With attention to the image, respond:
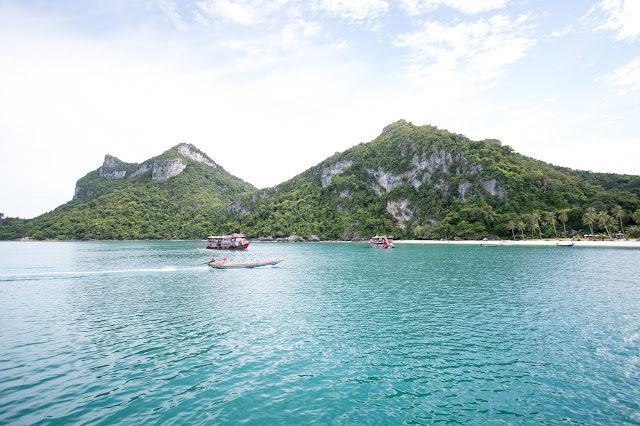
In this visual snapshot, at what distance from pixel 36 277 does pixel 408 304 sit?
48972 mm

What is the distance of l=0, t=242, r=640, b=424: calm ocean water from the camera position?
10500 millimetres

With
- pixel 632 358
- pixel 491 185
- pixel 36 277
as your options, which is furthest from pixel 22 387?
pixel 491 185

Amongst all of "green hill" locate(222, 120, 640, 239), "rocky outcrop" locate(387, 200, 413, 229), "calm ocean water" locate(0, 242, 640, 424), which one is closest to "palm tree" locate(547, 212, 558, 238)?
"green hill" locate(222, 120, 640, 239)

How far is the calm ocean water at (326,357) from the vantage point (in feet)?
34.4

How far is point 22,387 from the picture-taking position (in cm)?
1217

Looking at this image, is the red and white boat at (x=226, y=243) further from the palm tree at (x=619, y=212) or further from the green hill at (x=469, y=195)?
the palm tree at (x=619, y=212)

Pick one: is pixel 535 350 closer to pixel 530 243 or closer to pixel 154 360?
pixel 154 360

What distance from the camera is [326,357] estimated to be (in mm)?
15086

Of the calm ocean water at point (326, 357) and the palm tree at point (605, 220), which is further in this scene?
the palm tree at point (605, 220)

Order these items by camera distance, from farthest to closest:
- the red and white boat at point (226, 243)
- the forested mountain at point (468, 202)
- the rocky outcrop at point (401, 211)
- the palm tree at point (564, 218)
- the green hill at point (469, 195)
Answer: the rocky outcrop at point (401, 211) → the green hill at point (469, 195) → the forested mountain at point (468, 202) → the red and white boat at point (226, 243) → the palm tree at point (564, 218)

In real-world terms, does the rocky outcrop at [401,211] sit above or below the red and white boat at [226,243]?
above

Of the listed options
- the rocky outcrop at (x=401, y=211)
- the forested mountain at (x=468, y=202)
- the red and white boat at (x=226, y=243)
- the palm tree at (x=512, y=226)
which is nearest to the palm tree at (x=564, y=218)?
the forested mountain at (x=468, y=202)

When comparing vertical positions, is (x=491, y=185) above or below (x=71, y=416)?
above

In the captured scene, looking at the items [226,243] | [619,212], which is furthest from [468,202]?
[226,243]
